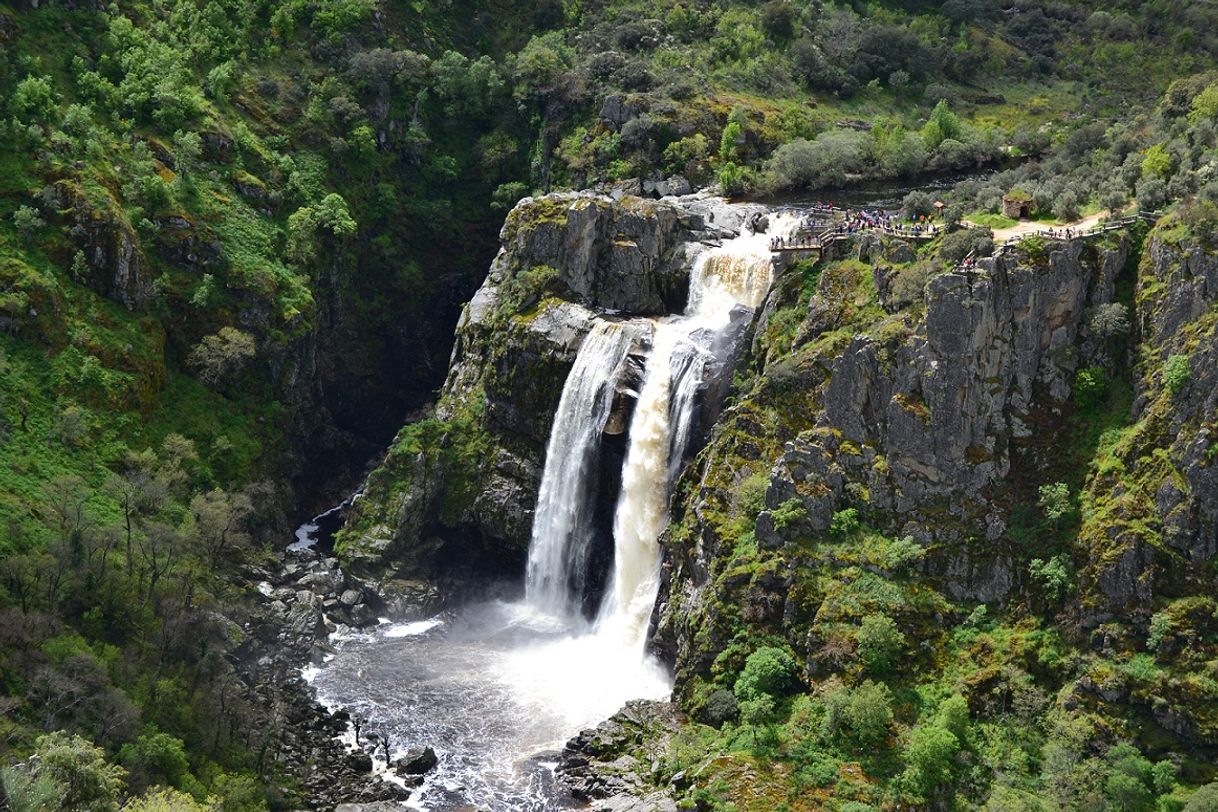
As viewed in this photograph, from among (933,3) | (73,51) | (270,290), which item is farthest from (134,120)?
(933,3)

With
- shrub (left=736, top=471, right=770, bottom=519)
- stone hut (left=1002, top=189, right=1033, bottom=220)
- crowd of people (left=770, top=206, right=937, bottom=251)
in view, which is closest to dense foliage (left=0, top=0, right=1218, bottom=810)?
stone hut (left=1002, top=189, right=1033, bottom=220)

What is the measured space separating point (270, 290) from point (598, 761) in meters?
46.7

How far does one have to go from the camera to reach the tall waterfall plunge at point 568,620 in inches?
2530

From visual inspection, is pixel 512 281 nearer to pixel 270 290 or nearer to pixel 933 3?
pixel 270 290

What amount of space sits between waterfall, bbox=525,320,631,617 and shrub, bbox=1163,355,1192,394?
109 feet

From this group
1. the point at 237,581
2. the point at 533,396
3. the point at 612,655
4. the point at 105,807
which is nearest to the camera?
the point at 105,807

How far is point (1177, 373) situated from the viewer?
55000 mm

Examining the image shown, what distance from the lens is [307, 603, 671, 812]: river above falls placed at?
6088cm

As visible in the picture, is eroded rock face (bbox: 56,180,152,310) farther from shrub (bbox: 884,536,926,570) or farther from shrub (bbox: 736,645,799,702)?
shrub (bbox: 884,536,926,570)

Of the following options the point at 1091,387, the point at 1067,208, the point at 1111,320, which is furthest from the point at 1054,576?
the point at 1067,208

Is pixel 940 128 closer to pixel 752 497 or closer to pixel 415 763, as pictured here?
pixel 752 497

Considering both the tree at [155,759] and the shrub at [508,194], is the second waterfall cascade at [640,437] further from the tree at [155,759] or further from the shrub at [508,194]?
the shrub at [508,194]

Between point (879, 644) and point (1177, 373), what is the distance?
61.6 ft

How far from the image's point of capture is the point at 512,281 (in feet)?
286
